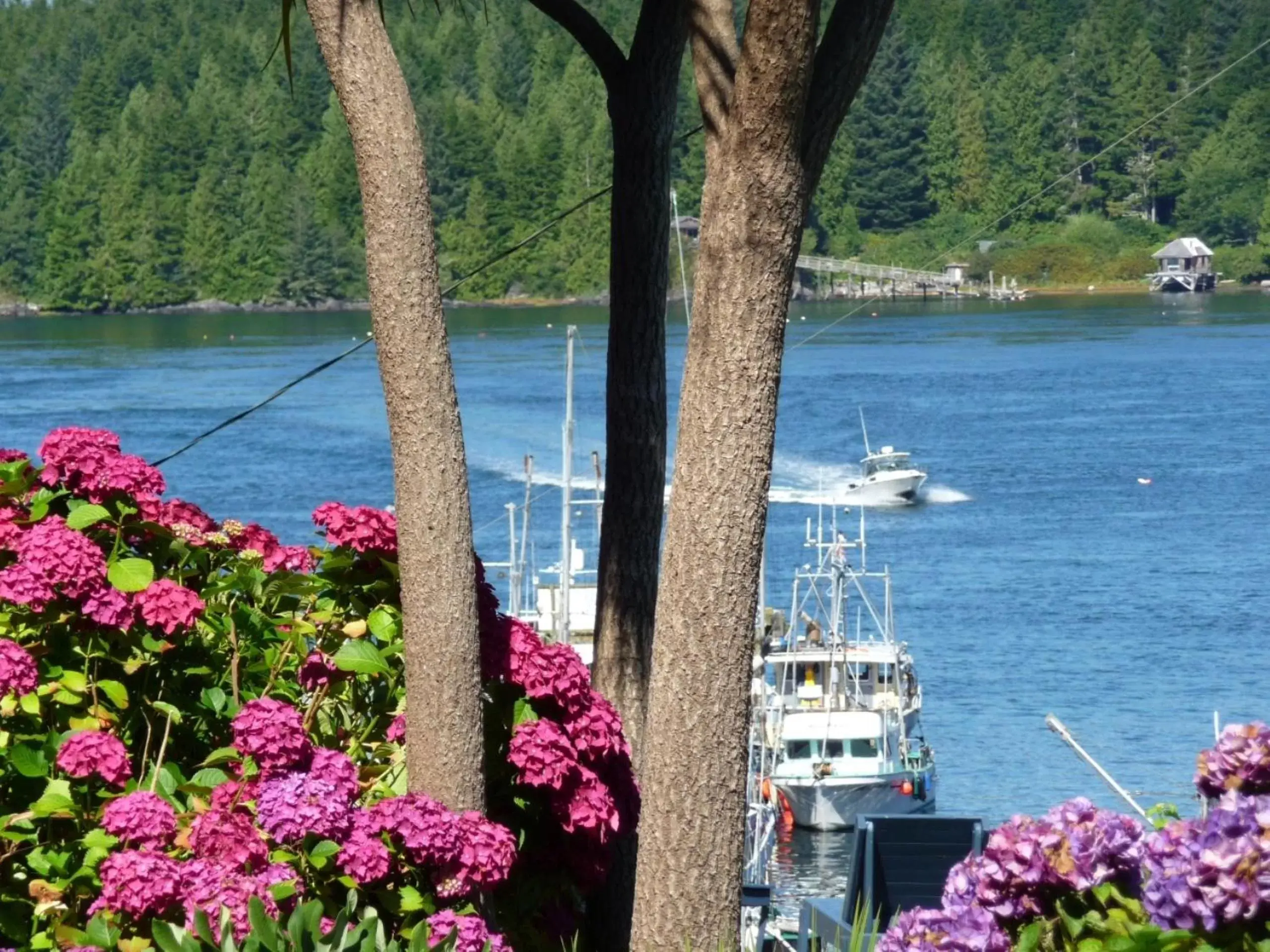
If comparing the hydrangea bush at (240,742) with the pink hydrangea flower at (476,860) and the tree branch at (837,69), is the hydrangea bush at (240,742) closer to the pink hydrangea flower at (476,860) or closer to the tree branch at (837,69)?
the pink hydrangea flower at (476,860)

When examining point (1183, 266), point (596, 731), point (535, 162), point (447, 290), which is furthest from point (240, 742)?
point (1183, 266)

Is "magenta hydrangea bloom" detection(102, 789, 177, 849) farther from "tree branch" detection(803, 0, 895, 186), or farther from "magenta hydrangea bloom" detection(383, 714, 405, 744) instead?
"tree branch" detection(803, 0, 895, 186)

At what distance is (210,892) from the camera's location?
3580 millimetres

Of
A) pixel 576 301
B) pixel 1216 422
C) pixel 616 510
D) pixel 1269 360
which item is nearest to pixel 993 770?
pixel 616 510

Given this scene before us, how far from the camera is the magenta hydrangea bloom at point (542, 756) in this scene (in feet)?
14.2

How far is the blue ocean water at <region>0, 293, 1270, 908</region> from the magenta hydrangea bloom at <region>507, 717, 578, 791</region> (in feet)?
28.0

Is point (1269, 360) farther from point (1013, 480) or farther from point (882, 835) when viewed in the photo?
point (882, 835)

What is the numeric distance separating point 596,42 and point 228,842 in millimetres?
2241

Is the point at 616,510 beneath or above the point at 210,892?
above

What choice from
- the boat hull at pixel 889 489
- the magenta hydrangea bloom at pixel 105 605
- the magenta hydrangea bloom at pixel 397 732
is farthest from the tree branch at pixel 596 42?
the boat hull at pixel 889 489

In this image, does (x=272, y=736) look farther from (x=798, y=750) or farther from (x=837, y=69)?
(x=798, y=750)

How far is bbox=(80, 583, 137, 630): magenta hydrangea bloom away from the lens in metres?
4.16

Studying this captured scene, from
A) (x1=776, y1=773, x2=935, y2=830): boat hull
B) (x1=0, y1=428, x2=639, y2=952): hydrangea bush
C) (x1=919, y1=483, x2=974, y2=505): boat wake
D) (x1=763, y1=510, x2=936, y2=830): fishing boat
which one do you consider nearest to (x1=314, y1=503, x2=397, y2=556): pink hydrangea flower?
(x1=0, y1=428, x2=639, y2=952): hydrangea bush

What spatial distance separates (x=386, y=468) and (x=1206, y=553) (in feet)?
65.6
